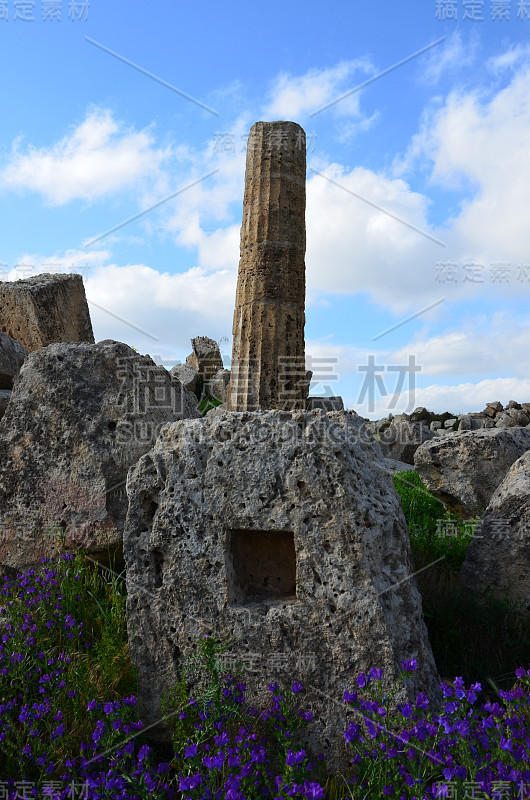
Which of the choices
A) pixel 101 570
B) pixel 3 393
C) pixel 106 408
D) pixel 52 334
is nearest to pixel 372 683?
pixel 101 570

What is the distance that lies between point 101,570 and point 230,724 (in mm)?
1741

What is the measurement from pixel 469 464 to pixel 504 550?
2.62 metres

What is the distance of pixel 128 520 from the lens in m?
3.20

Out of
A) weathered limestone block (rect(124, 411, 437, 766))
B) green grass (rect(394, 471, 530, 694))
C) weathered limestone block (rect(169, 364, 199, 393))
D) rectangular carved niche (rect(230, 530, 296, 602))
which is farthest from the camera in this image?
weathered limestone block (rect(169, 364, 199, 393))

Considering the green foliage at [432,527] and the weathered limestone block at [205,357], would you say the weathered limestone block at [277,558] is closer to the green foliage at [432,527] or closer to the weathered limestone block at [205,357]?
the green foliage at [432,527]

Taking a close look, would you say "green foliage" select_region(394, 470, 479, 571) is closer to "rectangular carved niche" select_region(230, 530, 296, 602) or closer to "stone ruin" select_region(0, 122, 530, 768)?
"stone ruin" select_region(0, 122, 530, 768)

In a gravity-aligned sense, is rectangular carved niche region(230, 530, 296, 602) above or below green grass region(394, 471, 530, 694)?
above

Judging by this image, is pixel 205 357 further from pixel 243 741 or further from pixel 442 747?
pixel 442 747

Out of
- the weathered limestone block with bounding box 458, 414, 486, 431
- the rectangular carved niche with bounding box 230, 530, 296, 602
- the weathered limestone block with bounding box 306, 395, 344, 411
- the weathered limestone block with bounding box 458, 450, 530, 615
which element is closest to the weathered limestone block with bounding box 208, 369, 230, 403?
the weathered limestone block with bounding box 306, 395, 344, 411

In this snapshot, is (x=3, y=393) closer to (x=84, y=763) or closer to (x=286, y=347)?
(x=84, y=763)

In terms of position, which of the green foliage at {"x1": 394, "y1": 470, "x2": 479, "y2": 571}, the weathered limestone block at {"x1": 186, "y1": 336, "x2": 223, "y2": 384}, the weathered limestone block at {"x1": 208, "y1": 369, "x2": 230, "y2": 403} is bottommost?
the green foliage at {"x1": 394, "y1": 470, "x2": 479, "y2": 571}

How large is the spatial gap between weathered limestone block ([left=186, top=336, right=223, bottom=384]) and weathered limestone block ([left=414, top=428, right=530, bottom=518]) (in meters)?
10.5

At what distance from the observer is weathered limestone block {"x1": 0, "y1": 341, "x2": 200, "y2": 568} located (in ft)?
13.8

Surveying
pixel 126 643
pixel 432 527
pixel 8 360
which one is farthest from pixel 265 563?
pixel 8 360
